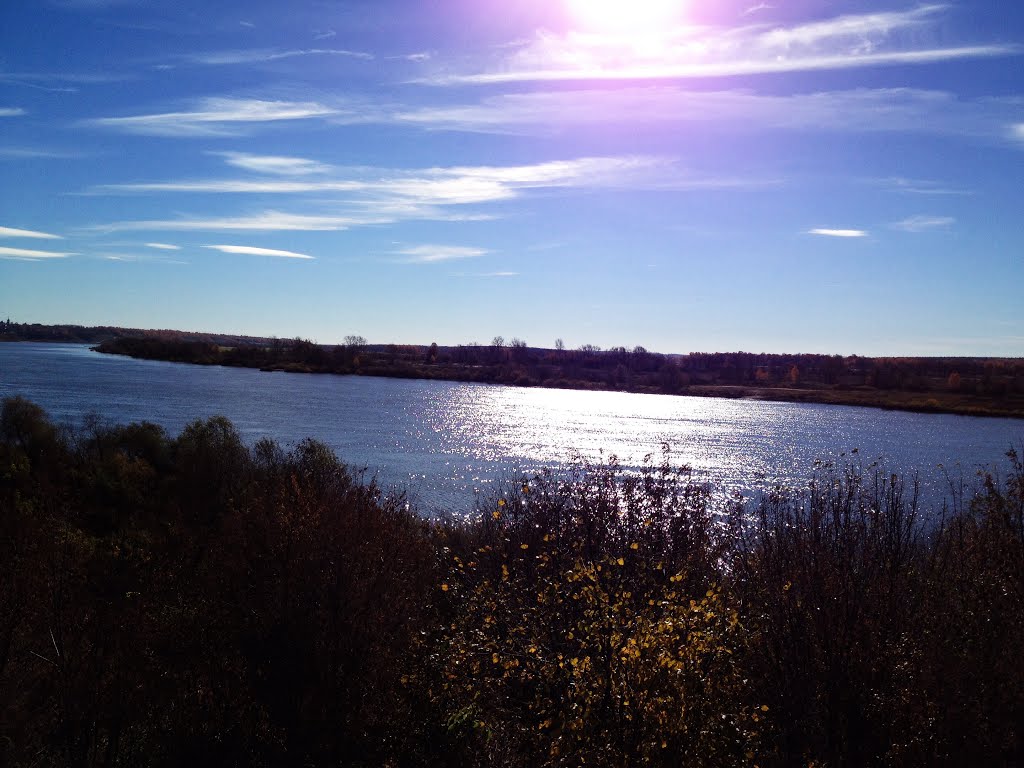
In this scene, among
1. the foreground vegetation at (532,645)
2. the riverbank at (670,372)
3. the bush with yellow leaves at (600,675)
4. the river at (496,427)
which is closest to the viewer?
the bush with yellow leaves at (600,675)

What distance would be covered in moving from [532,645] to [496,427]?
5450 cm

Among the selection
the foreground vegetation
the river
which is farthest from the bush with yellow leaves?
the river

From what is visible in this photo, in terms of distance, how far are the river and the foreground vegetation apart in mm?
13682

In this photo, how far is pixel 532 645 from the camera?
8.93 metres

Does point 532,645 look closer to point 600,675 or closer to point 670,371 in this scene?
point 600,675

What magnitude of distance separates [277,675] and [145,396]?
207 feet

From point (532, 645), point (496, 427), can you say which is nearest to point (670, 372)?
point (496, 427)

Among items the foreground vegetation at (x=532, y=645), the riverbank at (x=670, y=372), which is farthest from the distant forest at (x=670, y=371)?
the foreground vegetation at (x=532, y=645)

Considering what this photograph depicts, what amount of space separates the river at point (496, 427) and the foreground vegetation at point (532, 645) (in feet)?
44.9

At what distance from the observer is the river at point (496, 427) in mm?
41875

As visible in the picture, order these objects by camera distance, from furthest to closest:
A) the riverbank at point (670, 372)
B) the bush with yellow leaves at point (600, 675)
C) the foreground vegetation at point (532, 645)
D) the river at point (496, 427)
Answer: the riverbank at point (670, 372)
the river at point (496, 427)
the foreground vegetation at point (532, 645)
the bush with yellow leaves at point (600, 675)

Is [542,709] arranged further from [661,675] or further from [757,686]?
[757,686]

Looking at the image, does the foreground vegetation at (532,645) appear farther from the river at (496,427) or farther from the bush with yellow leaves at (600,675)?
the river at (496,427)

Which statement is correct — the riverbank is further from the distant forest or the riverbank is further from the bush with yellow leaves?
the bush with yellow leaves
